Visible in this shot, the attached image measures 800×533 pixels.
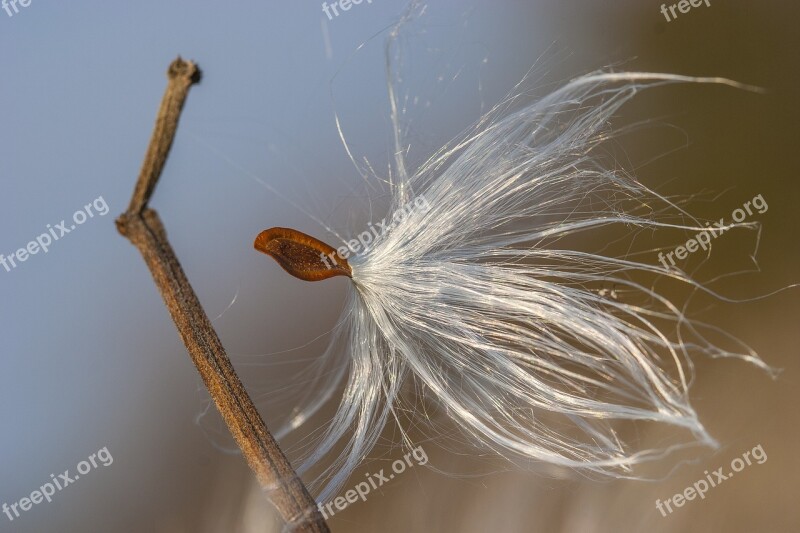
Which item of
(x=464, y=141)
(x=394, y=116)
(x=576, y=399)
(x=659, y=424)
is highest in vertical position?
(x=394, y=116)

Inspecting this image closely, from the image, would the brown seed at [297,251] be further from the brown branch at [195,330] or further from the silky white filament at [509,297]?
the silky white filament at [509,297]

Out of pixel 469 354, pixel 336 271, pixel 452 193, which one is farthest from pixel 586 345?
pixel 336 271

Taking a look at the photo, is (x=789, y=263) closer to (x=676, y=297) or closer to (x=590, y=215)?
(x=676, y=297)

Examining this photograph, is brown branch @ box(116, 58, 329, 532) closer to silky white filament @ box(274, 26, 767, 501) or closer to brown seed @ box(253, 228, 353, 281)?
brown seed @ box(253, 228, 353, 281)

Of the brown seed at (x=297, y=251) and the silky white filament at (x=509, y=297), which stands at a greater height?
the brown seed at (x=297, y=251)

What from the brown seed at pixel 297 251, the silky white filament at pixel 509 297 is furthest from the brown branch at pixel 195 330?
the silky white filament at pixel 509 297
